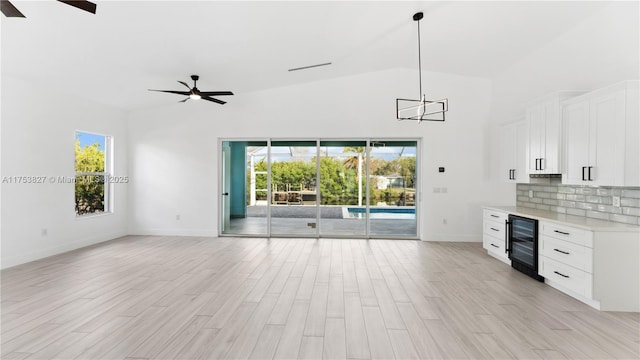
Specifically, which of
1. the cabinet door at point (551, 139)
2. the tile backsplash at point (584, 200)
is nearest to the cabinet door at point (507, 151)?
the tile backsplash at point (584, 200)

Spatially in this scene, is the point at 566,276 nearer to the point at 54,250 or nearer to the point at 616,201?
the point at 616,201

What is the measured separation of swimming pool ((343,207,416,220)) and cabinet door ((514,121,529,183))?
2.16 metres

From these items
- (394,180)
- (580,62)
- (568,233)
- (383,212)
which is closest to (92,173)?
(383,212)

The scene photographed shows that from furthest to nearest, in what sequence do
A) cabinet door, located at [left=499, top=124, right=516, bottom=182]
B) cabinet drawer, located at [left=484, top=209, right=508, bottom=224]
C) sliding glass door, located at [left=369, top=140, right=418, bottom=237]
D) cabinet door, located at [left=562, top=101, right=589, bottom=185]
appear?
sliding glass door, located at [left=369, top=140, right=418, bottom=237] < cabinet door, located at [left=499, top=124, right=516, bottom=182] < cabinet drawer, located at [left=484, top=209, right=508, bottom=224] < cabinet door, located at [left=562, top=101, right=589, bottom=185]

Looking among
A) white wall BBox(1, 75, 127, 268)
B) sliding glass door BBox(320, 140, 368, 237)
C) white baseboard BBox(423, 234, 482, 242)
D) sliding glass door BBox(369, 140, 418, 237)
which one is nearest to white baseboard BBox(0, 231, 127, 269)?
white wall BBox(1, 75, 127, 268)

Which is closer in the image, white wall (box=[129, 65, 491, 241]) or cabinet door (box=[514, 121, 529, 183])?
cabinet door (box=[514, 121, 529, 183])

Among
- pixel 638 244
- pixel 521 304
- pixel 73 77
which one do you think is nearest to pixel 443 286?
pixel 521 304

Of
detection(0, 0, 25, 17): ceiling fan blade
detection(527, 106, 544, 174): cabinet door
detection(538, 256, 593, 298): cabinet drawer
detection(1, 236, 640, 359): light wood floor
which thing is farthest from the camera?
detection(527, 106, 544, 174): cabinet door

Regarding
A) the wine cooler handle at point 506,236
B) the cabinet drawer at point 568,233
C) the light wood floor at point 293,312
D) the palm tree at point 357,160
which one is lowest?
the light wood floor at point 293,312

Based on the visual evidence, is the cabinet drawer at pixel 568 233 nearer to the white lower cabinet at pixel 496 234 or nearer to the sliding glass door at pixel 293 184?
the white lower cabinet at pixel 496 234

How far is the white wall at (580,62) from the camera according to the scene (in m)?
3.51

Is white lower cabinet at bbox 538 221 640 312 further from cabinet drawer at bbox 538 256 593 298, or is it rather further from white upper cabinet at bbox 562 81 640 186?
white upper cabinet at bbox 562 81 640 186

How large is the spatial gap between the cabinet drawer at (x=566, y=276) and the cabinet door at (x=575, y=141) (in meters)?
1.03

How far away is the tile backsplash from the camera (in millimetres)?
3293
